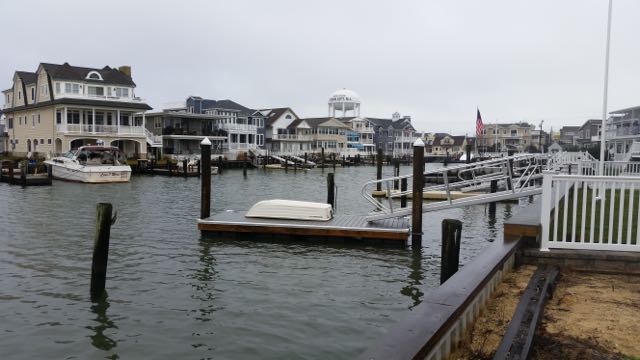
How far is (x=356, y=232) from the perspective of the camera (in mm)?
15273

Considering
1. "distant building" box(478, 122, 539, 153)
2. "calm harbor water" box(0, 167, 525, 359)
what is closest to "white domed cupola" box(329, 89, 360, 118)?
"distant building" box(478, 122, 539, 153)

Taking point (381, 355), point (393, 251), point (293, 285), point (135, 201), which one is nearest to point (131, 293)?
point (293, 285)

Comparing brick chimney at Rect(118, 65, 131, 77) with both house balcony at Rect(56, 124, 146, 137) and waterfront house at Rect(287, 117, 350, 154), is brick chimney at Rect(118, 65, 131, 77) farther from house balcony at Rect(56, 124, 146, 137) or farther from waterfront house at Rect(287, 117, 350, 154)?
waterfront house at Rect(287, 117, 350, 154)

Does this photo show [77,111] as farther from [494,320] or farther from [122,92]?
[494,320]

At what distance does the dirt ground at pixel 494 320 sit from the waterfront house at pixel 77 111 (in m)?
51.9

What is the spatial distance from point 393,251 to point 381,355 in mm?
11058

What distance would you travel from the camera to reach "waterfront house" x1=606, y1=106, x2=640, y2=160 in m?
56.9

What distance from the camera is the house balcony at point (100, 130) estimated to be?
51.6 meters

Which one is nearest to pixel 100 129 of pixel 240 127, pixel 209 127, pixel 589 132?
pixel 209 127

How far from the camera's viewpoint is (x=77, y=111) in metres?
54.6

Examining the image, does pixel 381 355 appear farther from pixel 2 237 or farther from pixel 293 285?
pixel 2 237

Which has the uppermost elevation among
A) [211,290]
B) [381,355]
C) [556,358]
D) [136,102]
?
[136,102]

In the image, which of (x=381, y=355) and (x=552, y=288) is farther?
(x=552, y=288)

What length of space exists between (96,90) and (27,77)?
12.8 m
